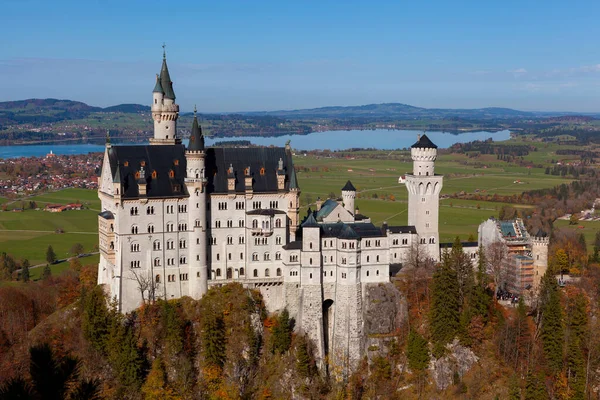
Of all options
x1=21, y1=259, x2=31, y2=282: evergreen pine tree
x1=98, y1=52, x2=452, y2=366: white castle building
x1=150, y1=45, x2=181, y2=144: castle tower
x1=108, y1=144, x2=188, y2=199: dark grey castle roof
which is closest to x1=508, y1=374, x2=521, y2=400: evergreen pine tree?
x1=98, y1=52, x2=452, y2=366: white castle building

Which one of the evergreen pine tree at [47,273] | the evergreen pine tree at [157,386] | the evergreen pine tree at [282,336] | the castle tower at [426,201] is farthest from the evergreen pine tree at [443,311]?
the evergreen pine tree at [47,273]

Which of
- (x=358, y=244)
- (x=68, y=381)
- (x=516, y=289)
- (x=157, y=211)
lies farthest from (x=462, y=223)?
(x=68, y=381)

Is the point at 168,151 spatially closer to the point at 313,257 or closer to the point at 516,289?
the point at 313,257

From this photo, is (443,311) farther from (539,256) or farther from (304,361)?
(539,256)

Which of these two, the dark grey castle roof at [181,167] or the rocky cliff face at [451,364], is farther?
the dark grey castle roof at [181,167]

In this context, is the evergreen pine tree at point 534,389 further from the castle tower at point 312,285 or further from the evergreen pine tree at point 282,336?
the evergreen pine tree at point 282,336

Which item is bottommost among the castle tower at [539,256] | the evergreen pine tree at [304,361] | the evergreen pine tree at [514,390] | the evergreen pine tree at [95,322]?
the evergreen pine tree at [514,390]

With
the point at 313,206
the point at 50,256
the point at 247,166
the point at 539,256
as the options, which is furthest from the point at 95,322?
the point at 313,206
